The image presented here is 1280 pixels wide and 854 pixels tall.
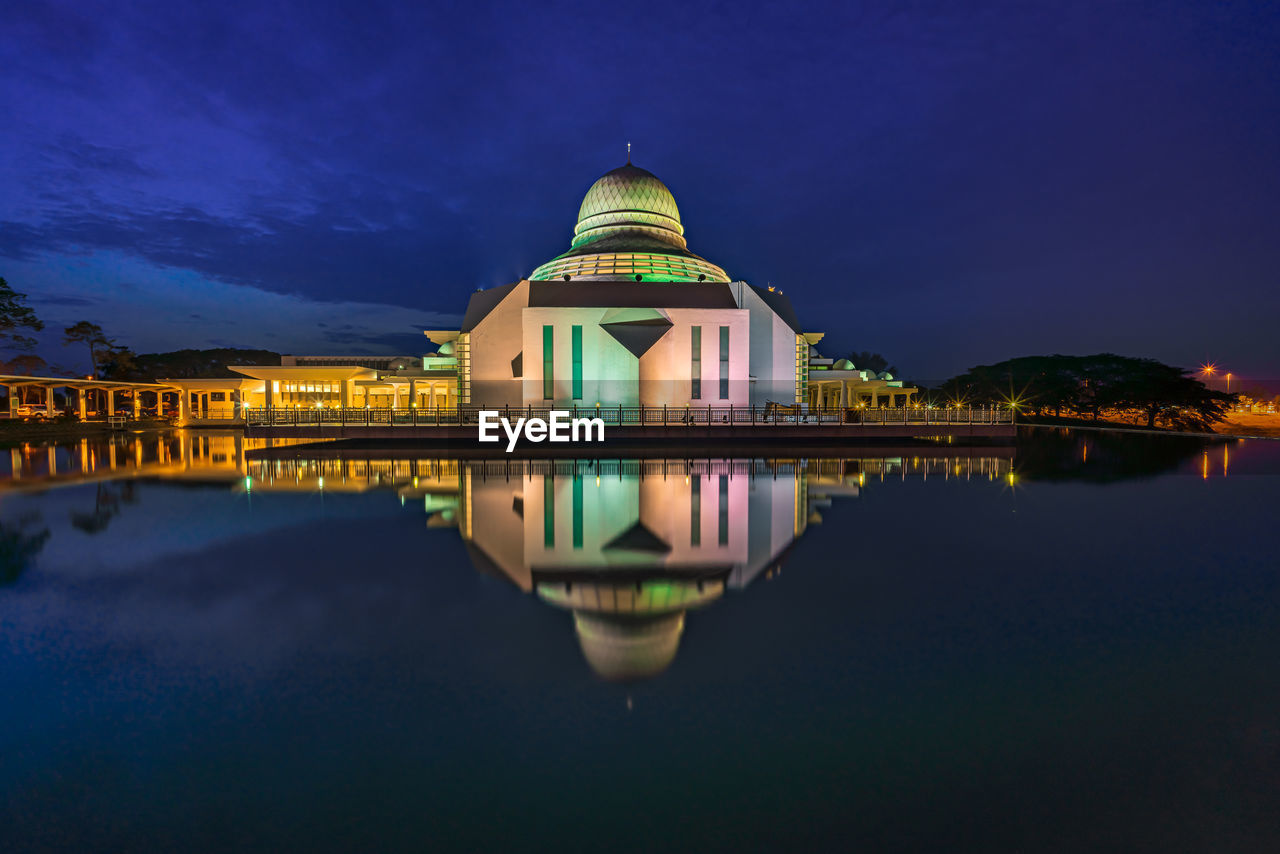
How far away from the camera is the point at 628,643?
5012 mm

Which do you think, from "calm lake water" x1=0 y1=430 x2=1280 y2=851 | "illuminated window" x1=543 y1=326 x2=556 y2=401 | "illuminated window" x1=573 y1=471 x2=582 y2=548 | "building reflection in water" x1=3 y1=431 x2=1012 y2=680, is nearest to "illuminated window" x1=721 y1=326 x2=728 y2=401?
"illuminated window" x1=543 y1=326 x2=556 y2=401

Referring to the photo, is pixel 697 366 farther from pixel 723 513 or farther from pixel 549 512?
pixel 549 512

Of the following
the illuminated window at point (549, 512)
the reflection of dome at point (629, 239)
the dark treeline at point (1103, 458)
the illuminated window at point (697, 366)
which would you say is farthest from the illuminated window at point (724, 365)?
the illuminated window at point (549, 512)

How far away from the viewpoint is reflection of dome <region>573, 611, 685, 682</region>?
4500mm

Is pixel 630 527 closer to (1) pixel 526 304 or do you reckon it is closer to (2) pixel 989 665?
(2) pixel 989 665

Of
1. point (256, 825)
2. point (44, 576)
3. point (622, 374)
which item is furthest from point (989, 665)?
point (622, 374)

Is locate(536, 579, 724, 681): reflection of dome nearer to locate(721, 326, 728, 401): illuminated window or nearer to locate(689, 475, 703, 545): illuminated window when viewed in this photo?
locate(689, 475, 703, 545): illuminated window

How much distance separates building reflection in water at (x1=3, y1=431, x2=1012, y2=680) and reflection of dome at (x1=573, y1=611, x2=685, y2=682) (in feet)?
0.06

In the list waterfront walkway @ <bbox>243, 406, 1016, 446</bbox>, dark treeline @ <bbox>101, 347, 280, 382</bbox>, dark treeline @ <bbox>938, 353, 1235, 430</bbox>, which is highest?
dark treeline @ <bbox>101, 347, 280, 382</bbox>

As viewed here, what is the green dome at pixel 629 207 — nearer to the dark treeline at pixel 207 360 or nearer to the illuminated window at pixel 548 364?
the illuminated window at pixel 548 364

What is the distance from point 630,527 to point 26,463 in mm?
24823

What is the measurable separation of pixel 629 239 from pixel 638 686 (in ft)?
121


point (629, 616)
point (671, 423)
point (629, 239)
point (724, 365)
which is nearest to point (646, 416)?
point (671, 423)

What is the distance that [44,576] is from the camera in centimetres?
701
